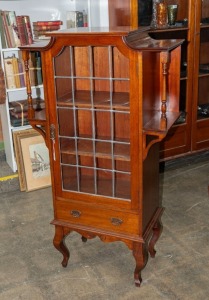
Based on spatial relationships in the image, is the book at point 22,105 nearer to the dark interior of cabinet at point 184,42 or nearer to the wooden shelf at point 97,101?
the dark interior of cabinet at point 184,42

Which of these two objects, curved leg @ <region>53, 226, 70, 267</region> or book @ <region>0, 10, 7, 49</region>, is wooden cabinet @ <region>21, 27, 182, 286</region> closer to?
curved leg @ <region>53, 226, 70, 267</region>

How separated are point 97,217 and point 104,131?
19.7 inches

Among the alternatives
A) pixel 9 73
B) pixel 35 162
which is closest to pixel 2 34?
pixel 9 73

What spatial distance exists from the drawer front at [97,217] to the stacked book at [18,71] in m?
1.58

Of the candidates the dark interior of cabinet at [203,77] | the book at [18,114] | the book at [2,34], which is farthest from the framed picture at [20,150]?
the dark interior of cabinet at [203,77]

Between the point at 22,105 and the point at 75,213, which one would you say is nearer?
the point at 75,213

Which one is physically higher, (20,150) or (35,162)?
(20,150)

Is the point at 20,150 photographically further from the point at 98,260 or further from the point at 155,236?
the point at 155,236

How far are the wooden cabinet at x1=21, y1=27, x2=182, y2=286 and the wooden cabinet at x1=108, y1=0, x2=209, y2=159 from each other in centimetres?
121

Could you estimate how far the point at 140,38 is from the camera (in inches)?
79.7

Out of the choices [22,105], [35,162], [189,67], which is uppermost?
[189,67]

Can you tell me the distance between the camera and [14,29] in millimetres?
3359

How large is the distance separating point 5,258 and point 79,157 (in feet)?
2.95

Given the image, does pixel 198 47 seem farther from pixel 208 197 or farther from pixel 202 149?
pixel 208 197
